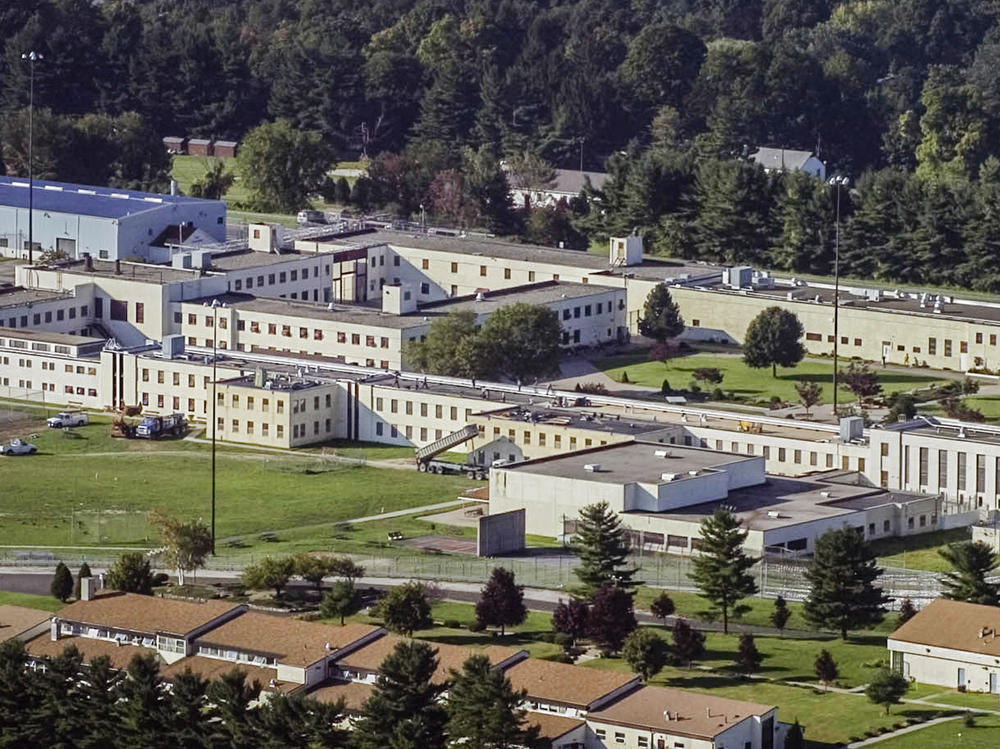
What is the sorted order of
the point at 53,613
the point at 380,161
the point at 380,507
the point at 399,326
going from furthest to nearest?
Answer: the point at 380,161, the point at 399,326, the point at 380,507, the point at 53,613

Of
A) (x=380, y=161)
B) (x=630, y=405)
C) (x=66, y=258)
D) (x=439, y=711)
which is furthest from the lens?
(x=380, y=161)

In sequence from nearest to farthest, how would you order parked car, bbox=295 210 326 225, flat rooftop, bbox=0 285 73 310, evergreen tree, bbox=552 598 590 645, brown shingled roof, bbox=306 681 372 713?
brown shingled roof, bbox=306 681 372 713 → evergreen tree, bbox=552 598 590 645 → flat rooftop, bbox=0 285 73 310 → parked car, bbox=295 210 326 225

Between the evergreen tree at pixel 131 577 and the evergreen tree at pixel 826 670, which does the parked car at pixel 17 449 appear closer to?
the evergreen tree at pixel 131 577

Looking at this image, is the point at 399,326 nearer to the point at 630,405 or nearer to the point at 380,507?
the point at 630,405

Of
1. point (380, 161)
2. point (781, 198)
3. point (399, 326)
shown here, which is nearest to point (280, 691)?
point (399, 326)

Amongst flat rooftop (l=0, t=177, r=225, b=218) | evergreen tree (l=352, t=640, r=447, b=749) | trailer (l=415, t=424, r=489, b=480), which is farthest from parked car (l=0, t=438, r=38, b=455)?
evergreen tree (l=352, t=640, r=447, b=749)

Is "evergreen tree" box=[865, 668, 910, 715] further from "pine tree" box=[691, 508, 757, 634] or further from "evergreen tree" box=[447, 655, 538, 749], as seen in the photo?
"evergreen tree" box=[447, 655, 538, 749]

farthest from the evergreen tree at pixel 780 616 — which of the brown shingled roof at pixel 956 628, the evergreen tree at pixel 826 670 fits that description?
the evergreen tree at pixel 826 670

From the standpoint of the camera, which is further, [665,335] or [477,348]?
[665,335]
